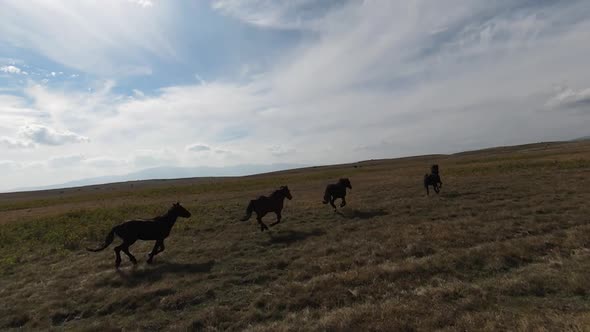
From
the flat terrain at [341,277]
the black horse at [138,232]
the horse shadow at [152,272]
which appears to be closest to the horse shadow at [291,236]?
the flat terrain at [341,277]

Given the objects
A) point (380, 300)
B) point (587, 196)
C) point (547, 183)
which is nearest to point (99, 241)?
point (380, 300)

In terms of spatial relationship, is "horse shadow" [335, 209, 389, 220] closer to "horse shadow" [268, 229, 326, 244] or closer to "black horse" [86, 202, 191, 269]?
"horse shadow" [268, 229, 326, 244]

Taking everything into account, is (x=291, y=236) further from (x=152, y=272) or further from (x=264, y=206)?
(x=152, y=272)

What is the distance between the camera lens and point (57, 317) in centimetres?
907

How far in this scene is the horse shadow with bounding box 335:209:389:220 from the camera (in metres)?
18.7

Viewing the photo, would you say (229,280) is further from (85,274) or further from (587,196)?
(587,196)

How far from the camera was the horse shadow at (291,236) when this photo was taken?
14.9 metres

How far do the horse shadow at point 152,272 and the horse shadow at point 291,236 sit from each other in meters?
3.42

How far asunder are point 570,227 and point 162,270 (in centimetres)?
1591

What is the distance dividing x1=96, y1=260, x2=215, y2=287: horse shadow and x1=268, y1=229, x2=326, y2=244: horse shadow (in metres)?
3.42

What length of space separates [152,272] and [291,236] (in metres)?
6.27

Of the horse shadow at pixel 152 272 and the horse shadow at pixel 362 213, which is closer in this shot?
the horse shadow at pixel 152 272

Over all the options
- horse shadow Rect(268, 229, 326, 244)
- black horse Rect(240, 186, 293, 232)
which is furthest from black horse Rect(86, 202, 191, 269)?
horse shadow Rect(268, 229, 326, 244)

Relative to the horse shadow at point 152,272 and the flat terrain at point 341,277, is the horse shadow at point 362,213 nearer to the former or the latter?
the flat terrain at point 341,277
